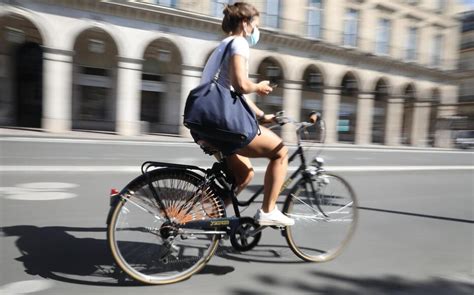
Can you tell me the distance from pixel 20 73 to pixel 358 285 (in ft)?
84.3

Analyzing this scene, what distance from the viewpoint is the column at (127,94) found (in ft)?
75.2

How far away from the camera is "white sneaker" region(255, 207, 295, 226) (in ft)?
10.6

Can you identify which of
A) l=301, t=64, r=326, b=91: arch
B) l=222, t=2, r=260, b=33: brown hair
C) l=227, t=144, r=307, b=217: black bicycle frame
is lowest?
l=227, t=144, r=307, b=217: black bicycle frame

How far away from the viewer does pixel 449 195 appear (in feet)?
25.3

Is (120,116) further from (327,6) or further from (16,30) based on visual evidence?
(327,6)

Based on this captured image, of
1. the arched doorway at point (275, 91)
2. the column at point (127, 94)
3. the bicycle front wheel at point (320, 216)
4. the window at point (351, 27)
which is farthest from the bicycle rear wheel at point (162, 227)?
the window at point (351, 27)

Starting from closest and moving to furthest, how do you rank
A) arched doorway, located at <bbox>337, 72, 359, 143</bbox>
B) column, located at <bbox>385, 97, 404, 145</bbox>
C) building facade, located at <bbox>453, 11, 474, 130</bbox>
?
arched doorway, located at <bbox>337, 72, 359, 143</bbox>
column, located at <bbox>385, 97, 404, 145</bbox>
building facade, located at <bbox>453, 11, 474, 130</bbox>

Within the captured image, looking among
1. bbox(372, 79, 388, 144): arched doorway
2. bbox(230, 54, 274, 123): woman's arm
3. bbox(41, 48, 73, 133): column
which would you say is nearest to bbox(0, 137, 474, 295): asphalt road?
bbox(230, 54, 274, 123): woman's arm

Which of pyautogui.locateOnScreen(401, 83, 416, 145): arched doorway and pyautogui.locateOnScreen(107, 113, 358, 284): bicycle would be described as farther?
pyautogui.locateOnScreen(401, 83, 416, 145): arched doorway

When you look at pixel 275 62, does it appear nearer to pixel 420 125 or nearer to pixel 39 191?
pixel 420 125

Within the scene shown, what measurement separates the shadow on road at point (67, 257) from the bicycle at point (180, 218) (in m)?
0.21

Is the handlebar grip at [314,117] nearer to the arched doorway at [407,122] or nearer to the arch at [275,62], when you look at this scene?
the arch at [275,62]

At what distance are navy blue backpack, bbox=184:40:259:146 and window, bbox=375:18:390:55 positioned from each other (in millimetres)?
35754

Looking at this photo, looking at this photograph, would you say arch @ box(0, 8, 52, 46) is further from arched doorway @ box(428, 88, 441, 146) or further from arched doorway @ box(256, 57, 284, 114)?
arched doorway @ box(428, 88, 441, 146)
